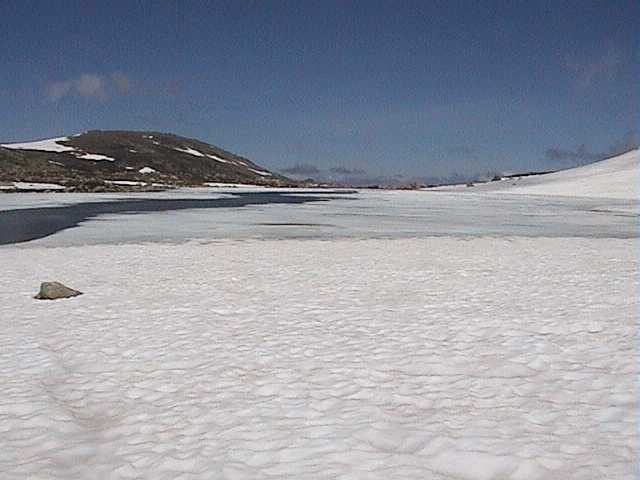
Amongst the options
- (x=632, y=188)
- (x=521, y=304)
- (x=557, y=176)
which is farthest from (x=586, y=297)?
(x=557, y=176)

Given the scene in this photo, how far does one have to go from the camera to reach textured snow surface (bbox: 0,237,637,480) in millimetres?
4363

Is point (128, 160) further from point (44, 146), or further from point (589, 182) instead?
point (589, 182)

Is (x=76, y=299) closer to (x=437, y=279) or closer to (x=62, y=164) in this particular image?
(x=437, y=279)

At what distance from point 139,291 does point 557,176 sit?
70.6 m

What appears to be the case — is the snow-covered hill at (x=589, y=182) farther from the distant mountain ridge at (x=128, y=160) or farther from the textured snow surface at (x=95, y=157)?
the textured snow surface at (x=95, y=157)

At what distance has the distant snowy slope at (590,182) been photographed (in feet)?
181

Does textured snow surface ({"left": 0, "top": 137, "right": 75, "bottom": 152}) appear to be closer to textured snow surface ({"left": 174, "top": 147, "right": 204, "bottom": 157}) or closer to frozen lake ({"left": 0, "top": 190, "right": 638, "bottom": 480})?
textured snow surface ({"left": 174, "top": 147, "right": 204, "bottom": 157})

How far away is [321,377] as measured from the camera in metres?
6.02

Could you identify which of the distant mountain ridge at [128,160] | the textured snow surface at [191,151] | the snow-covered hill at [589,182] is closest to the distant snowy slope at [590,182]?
the snow-covered hill at [589,182]

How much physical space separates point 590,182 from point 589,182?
0.52 ft

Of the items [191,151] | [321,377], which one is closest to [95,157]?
[191,151]

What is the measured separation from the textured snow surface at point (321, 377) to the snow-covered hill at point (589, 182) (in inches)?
1743

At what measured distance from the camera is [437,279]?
11242 mm

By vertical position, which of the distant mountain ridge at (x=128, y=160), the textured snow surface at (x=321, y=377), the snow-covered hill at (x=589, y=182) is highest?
the distant mountain ridge at (x=128, y=160)
